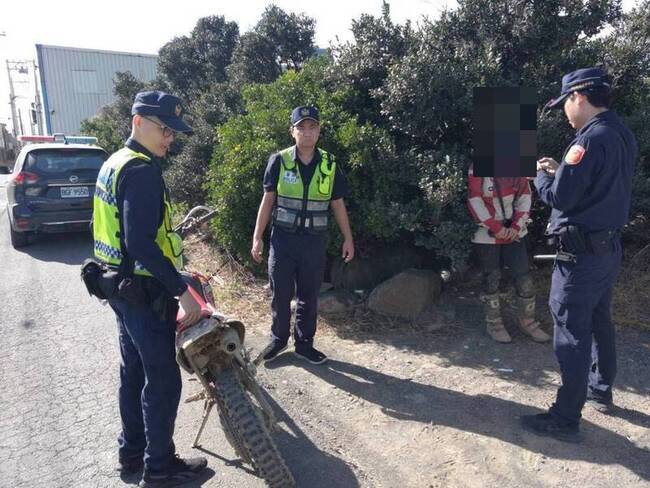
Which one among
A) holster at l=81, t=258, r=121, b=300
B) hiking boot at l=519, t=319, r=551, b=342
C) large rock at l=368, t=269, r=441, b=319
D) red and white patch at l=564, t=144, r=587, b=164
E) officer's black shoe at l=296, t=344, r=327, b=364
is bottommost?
officer's black shoe at l=296, t=344, r=327, b=364

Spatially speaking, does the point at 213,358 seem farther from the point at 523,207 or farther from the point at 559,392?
the point at 523,207

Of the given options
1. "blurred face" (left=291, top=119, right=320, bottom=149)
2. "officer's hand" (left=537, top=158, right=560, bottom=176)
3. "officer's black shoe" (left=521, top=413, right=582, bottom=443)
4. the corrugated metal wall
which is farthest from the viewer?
the corrugated metal wall

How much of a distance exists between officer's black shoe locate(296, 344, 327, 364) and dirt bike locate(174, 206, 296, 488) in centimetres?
132

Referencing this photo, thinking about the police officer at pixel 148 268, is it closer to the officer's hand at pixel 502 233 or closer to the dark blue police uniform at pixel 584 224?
the dark blue police uniform at pixel 584 224

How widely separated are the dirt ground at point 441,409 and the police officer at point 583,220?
29cm

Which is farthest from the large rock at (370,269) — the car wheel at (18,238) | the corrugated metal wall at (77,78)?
the corrugated metal wall at (77,78)

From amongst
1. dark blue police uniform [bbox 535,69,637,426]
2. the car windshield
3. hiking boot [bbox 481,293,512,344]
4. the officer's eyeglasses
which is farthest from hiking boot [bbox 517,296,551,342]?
the car windshield

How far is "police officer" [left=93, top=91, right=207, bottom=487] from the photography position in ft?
8.19

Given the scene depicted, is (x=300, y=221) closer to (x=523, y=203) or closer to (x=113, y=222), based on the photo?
(x=113, y=222)

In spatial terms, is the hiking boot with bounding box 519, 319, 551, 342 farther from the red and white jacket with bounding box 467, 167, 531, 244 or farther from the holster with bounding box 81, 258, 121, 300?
the holster with bounding box 81, 258, 121, 300

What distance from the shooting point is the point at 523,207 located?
421 cm

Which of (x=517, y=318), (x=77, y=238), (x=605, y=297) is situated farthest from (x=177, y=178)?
(x=605, y=297)

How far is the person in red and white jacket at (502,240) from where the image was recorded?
420cm

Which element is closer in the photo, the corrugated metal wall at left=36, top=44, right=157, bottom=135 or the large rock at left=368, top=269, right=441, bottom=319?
the large rock at left=368, top=269, right=441, bottom=319
